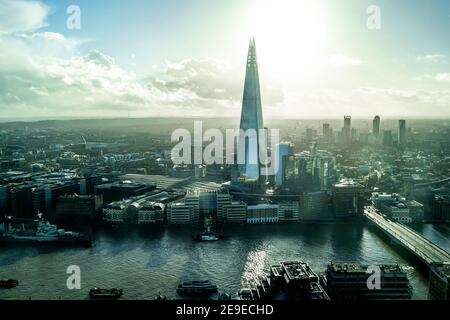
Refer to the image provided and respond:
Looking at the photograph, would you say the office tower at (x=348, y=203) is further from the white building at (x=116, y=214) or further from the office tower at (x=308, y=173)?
the white building at (x=116, y=214)

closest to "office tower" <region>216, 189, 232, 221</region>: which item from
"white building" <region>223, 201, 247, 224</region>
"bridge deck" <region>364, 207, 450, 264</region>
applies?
"white building" <region>223, 201, 247, 224</region>

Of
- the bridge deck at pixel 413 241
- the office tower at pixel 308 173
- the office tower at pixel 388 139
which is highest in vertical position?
the office tower at pixel 388 139

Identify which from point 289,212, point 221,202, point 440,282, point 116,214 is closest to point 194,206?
point 221,202

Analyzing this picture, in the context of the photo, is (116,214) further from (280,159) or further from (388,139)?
(388,139)

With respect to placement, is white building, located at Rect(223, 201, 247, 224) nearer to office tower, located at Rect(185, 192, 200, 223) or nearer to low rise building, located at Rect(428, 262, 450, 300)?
office tower, located at Rect(185, 192, 200, 223)

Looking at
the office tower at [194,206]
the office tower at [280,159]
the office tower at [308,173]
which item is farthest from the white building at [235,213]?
the office tower at [280,159]

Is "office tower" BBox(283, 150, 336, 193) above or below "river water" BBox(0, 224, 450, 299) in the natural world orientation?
above

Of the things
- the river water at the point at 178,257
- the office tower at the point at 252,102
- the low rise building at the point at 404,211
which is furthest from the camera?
the office tower at the point at 252,102

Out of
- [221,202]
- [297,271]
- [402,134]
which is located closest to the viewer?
[297,271]
